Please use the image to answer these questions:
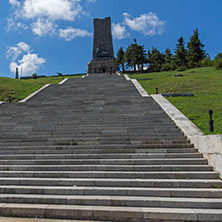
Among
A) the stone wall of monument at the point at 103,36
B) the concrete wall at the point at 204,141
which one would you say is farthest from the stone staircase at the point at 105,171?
the stone wall of monument at the point at 103,36

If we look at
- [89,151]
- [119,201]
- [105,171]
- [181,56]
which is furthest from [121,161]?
[181,56]

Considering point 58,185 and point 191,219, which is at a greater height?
point 58,185

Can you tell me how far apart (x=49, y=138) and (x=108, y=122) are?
2.84m

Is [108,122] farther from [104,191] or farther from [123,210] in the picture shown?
[123,210]

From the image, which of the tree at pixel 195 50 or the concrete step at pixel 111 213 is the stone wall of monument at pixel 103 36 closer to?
the tree at pixel 195 50

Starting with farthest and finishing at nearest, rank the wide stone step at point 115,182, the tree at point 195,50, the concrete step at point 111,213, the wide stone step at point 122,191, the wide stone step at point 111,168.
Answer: the tree at point 195,50
the wide stone step at point 111,168
the wide stone step at point 115,182
the wide stone step at point 122,191
the concrete step at point 111,213

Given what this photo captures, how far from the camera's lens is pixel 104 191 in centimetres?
431

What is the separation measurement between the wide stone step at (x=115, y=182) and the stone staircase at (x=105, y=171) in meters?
0.02

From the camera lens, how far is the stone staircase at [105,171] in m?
3.79

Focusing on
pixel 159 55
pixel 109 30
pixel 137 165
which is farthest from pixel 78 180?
pixel 109 30

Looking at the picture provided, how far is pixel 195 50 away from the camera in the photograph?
33.9 metres

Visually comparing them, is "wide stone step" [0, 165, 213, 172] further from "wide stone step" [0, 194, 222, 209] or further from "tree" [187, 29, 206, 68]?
"tree" [187, 29, 206, 68]

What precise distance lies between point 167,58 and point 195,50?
8.46m

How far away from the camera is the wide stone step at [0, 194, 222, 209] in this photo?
3.85 m
